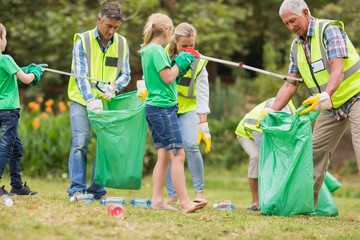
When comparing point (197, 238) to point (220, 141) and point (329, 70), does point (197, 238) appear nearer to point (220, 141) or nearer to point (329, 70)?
point (329, 70)

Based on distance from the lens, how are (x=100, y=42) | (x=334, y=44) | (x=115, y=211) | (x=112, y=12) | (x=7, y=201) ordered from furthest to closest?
(x=100, y=42), (x=112, y=12), (x=334, y=44), (x=7, y=201), (x=115, y=211)

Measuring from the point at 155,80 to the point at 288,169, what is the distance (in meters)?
1.33

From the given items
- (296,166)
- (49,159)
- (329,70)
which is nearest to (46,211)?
(296,166)

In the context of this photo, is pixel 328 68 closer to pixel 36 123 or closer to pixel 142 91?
pixel 142 91

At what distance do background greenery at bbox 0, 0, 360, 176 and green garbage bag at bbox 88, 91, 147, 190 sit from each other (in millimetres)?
4500

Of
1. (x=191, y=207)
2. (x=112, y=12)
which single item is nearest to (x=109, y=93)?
(x=112, y=12)

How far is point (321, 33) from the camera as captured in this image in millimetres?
6824

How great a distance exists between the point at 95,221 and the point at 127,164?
1.71 m

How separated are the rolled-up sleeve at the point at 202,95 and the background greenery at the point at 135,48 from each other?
13.9 ft

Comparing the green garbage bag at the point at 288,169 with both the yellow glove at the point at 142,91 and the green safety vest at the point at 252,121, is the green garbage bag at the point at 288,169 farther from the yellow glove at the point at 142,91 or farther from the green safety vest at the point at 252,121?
the yellow glove at the point at 142,91

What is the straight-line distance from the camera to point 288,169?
6.77m

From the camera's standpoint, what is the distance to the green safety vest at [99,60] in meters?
7.40

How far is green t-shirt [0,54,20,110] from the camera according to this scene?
Result: 6.78 m

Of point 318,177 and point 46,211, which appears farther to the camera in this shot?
point 318,177
